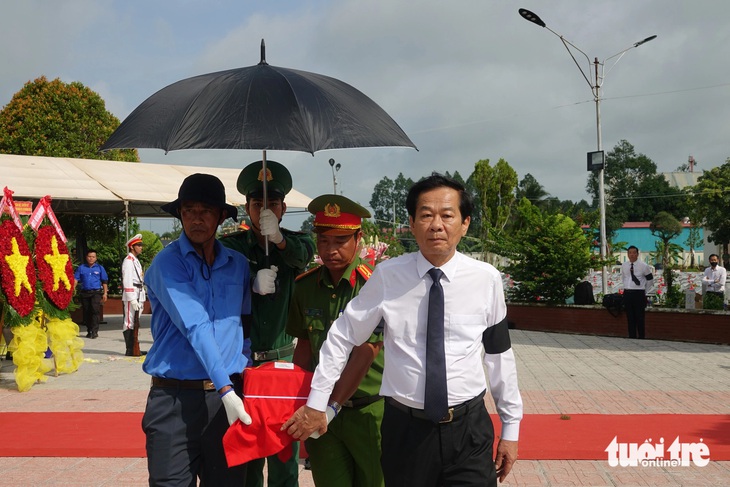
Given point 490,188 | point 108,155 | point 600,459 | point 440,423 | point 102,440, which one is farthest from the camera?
point 490,188

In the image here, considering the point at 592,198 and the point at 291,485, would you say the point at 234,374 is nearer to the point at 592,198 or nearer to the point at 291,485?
the point at 291,485

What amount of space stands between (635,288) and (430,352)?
1289 cm

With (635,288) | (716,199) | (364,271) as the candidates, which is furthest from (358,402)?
(716,199)

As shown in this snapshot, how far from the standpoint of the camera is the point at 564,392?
8.93 m

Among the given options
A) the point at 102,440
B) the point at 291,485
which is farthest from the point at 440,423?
the point at 102,440

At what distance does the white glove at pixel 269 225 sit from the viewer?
3.83 meters

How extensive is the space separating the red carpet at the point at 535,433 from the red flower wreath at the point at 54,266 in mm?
2309

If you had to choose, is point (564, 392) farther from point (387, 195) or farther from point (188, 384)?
point (387, 195)

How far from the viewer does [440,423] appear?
9.34ft

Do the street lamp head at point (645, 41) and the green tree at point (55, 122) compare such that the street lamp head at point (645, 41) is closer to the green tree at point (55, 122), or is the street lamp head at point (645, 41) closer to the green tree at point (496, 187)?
the green tree at point (496, 187)

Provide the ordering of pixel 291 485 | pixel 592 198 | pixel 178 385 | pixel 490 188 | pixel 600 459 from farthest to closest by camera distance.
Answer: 1. pixel 592 198
2. pixel 490 188
3. pixel 600 459
4. pixel 291 485
5. pixel 178 385

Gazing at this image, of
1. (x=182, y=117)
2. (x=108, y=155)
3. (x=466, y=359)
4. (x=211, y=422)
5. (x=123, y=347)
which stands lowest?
(x=123, y=347)

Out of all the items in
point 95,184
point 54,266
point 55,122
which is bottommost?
point 54,266

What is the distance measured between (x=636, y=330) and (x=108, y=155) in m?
23.0
